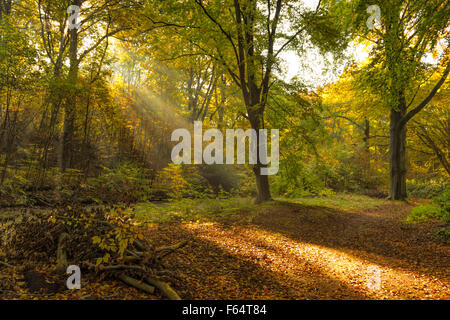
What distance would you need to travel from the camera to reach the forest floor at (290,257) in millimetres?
3150

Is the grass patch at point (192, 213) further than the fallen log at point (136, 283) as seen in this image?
Yes

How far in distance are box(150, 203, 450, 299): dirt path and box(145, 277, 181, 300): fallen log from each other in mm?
253

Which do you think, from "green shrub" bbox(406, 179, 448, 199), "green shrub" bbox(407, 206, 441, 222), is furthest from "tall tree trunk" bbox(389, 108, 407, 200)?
"green shrub" bbox(407, 206, 441, 222)

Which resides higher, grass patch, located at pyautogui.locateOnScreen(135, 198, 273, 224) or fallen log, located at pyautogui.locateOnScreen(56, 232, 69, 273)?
fallen log, located at pyautogui.locateOnScreen(56, 232, 69, 273)

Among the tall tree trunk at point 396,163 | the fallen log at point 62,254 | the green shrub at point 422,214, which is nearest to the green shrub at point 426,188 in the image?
the tall tree trunk at point 396,163

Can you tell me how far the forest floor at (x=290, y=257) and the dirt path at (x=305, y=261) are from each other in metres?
0.01

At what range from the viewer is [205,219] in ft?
23.6

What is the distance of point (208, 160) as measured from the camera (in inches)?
581

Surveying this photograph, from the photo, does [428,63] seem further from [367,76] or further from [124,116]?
[124,116]

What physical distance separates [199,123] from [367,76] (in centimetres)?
923

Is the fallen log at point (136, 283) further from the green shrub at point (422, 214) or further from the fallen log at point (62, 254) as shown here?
the green shrub at point (422, 214)

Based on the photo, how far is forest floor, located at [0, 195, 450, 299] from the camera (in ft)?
10.3

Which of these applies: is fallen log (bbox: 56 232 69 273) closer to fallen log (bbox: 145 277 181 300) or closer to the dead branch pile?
A: the dead branch pile
